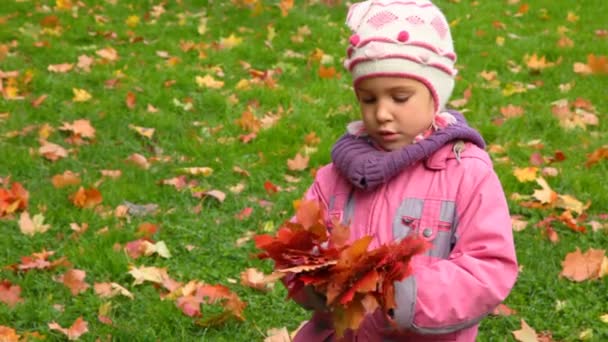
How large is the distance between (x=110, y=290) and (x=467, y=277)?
2112 mm

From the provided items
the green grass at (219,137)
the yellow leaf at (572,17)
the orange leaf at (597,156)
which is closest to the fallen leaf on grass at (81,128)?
the green grass at (219,137)

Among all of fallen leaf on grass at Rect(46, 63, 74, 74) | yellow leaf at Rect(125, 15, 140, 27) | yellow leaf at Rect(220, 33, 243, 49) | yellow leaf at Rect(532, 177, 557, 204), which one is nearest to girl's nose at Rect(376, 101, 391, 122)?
yellow leaf at Rect(532, 177, 557, 204)

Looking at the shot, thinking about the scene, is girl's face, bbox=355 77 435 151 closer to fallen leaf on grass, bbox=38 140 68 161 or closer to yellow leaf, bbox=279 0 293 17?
fallen leaf on grass, bbox=38 140 68 161

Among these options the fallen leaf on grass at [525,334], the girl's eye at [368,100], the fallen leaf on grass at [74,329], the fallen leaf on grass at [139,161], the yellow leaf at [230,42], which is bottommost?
the yellow leaf at [230,42]

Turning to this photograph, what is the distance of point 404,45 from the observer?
2010mm

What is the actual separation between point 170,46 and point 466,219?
5603 mm

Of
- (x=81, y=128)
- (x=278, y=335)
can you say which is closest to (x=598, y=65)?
(x=81, y=128)

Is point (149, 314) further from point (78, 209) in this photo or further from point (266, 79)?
point (266, 79)

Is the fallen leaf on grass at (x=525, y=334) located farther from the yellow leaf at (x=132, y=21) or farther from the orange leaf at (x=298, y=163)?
the yellow leaf at (x=132, y=21)

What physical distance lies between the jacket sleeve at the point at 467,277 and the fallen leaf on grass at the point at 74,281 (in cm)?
207

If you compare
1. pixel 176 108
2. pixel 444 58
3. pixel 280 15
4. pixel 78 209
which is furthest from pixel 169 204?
pixel 280 15

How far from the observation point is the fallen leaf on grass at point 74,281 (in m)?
3.53

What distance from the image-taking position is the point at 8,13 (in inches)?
310

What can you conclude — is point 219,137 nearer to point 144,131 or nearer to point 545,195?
point 144,131
